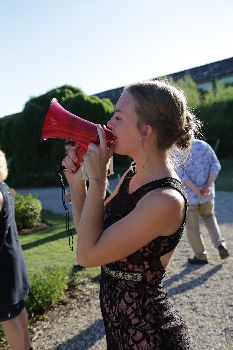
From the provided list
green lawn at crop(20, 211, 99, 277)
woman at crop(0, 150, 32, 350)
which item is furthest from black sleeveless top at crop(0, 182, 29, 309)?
green lawn at crop(20, 211, 99, 277)

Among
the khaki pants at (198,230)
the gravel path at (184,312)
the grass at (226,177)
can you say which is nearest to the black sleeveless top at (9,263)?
the gravel path at (184,312)

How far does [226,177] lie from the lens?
1614 cm

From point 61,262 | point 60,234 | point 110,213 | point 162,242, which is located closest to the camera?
point 162,242

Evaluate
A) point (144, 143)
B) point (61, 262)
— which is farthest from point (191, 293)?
point (144, 143)

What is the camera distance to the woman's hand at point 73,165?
218 cm

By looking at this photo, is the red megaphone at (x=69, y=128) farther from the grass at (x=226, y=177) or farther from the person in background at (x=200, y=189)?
the grass at (x=226, y=177)

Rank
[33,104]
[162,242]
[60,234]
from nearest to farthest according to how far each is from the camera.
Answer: [162,242] < [60,234] < [33,104]

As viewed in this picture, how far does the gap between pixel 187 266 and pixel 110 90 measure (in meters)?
25.7

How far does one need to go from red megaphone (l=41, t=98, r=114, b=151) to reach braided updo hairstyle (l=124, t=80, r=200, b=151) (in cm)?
19

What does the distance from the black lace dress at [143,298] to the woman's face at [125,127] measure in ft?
0.60

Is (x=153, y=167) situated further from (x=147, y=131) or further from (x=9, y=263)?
(x=9, y=263)

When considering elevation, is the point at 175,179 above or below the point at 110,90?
above

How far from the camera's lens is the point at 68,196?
2412 mm

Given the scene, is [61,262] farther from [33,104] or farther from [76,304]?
[33,104]
